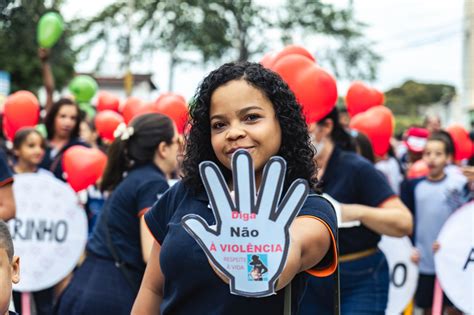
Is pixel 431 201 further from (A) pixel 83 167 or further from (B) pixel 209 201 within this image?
(B) pixel 209 201

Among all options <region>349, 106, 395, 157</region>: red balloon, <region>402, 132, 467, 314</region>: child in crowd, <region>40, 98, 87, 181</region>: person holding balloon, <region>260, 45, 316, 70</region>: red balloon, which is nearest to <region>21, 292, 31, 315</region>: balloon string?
<region>40, 98, 87, 181</region>: person holding balloon

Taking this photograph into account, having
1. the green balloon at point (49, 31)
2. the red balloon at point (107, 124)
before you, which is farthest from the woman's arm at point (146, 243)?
the green balloon at point (49, 31)

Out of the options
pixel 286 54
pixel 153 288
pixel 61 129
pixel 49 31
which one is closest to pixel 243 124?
pixel 153 288

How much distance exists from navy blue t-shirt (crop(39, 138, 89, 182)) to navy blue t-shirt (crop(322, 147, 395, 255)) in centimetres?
276

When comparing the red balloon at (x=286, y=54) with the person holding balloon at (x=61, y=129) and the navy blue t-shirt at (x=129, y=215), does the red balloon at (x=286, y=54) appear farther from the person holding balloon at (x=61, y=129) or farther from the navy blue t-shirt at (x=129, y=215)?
the person holding balloon at (x=61, y=129)

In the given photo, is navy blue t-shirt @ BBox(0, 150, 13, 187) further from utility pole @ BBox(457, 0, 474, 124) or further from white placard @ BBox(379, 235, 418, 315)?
utility pole @ BBox(457, 0, 474, 124)

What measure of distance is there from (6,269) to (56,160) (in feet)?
14.1

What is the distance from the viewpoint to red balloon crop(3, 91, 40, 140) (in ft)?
23.7

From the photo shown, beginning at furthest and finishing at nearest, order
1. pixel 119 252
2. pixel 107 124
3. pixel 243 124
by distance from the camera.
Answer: pixel 107 124 → pixel 119 252 → pixel 243 124

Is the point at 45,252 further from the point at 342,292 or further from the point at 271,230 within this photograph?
the point at 271,230

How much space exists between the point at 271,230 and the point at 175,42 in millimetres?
26150

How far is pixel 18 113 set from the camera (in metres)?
7.25

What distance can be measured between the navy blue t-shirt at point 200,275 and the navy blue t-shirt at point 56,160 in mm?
4171

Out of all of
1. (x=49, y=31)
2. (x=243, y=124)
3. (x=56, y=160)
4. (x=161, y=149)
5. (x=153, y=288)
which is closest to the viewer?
(x=243, y=124)
